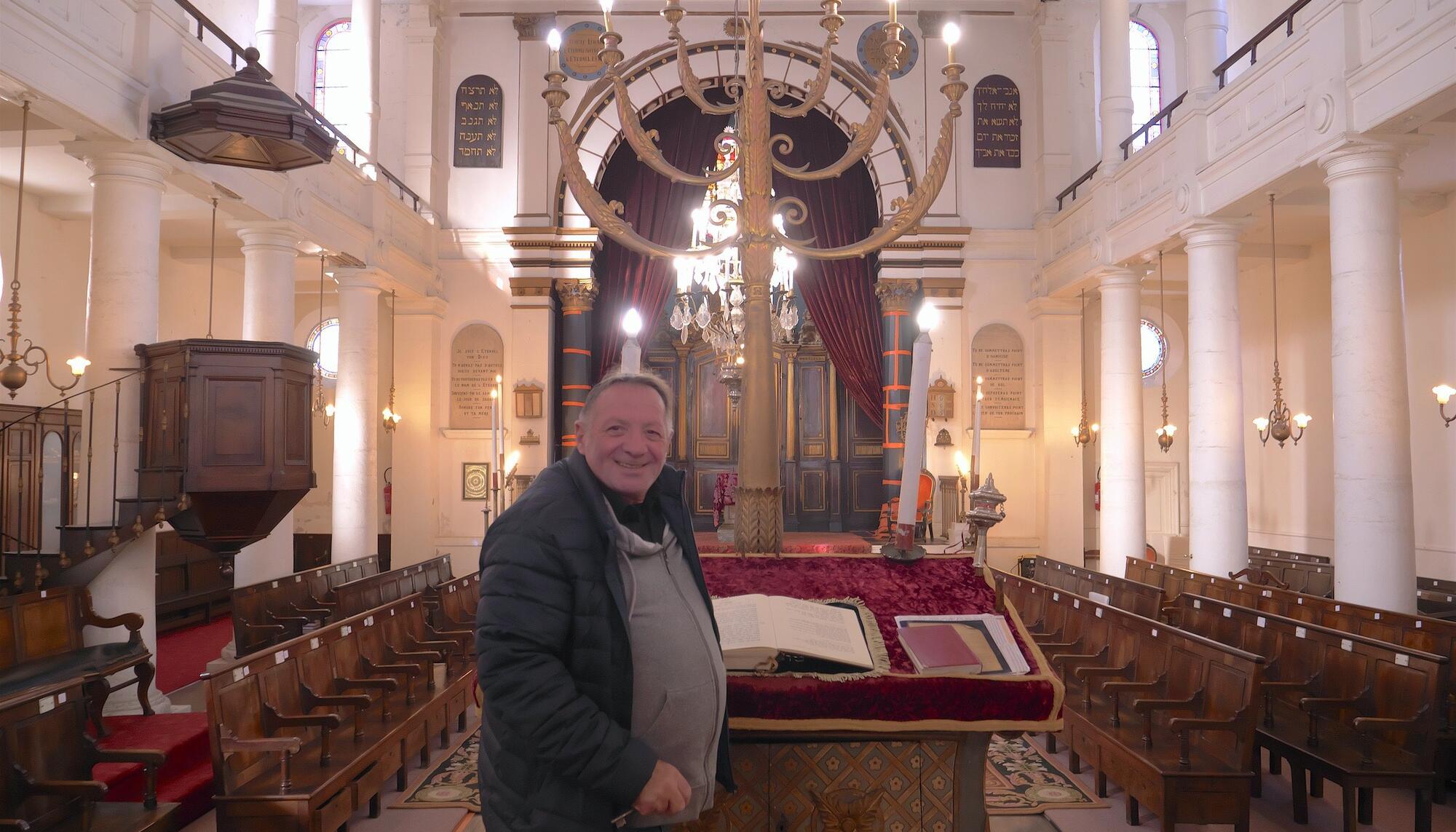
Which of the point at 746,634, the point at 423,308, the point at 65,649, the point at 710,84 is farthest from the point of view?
the point at 710,84

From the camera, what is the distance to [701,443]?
14789 millimetres

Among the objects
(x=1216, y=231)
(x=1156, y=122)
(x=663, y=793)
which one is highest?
(x=1156, y=122)

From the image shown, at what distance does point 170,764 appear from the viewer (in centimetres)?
489

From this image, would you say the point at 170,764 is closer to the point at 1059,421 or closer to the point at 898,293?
the point at 898,293

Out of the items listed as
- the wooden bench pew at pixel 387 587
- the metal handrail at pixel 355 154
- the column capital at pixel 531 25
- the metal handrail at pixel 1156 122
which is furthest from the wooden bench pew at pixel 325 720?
the column capital at pixel 531 25

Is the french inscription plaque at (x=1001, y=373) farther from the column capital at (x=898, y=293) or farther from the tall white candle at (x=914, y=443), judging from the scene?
the tall white candle at (x=914, y=443)

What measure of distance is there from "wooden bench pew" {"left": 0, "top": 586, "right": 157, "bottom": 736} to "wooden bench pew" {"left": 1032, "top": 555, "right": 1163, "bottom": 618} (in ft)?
22.2

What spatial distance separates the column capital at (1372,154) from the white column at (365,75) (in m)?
9.80

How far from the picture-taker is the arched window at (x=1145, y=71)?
14.0 meters

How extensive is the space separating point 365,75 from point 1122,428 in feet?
32.8

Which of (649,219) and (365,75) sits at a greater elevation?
(365,75)

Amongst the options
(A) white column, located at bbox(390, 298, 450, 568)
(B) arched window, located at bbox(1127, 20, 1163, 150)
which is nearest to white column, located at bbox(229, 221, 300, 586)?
(A) white column, located at bbox(390, 298, 450, 568)

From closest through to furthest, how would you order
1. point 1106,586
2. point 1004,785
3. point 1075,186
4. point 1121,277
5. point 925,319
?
point 925,319 < point 1004,785 < point 1106,586 < point 1121,277 < point 1075,186

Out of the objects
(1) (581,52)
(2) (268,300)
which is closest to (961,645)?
(2) (268,300)
